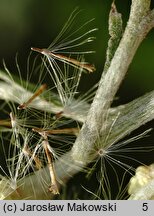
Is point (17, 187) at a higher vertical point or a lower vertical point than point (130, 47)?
Answer: lower

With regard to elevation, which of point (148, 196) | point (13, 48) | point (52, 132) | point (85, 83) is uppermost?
point (13, 48)

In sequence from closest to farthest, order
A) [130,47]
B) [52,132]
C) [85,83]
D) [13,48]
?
[130,47], [52,132], [85,83], [13,48]

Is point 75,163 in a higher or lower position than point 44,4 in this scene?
lower

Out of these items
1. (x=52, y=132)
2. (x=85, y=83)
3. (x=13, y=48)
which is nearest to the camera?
(x=52, y=132)

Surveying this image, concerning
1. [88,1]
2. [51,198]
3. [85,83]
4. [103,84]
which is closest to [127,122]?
[103,84]

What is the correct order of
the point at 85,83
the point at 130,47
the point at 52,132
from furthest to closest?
the point at 85,83 → the point at 52,132 → the point at 130,47

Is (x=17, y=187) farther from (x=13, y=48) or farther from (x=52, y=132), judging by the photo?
(x=13, y=48)

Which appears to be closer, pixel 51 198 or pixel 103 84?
pixel 103 84

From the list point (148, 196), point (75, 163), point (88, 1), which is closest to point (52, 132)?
point (75, 163)

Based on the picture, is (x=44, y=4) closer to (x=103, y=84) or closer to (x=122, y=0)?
(x=122, y=0)
